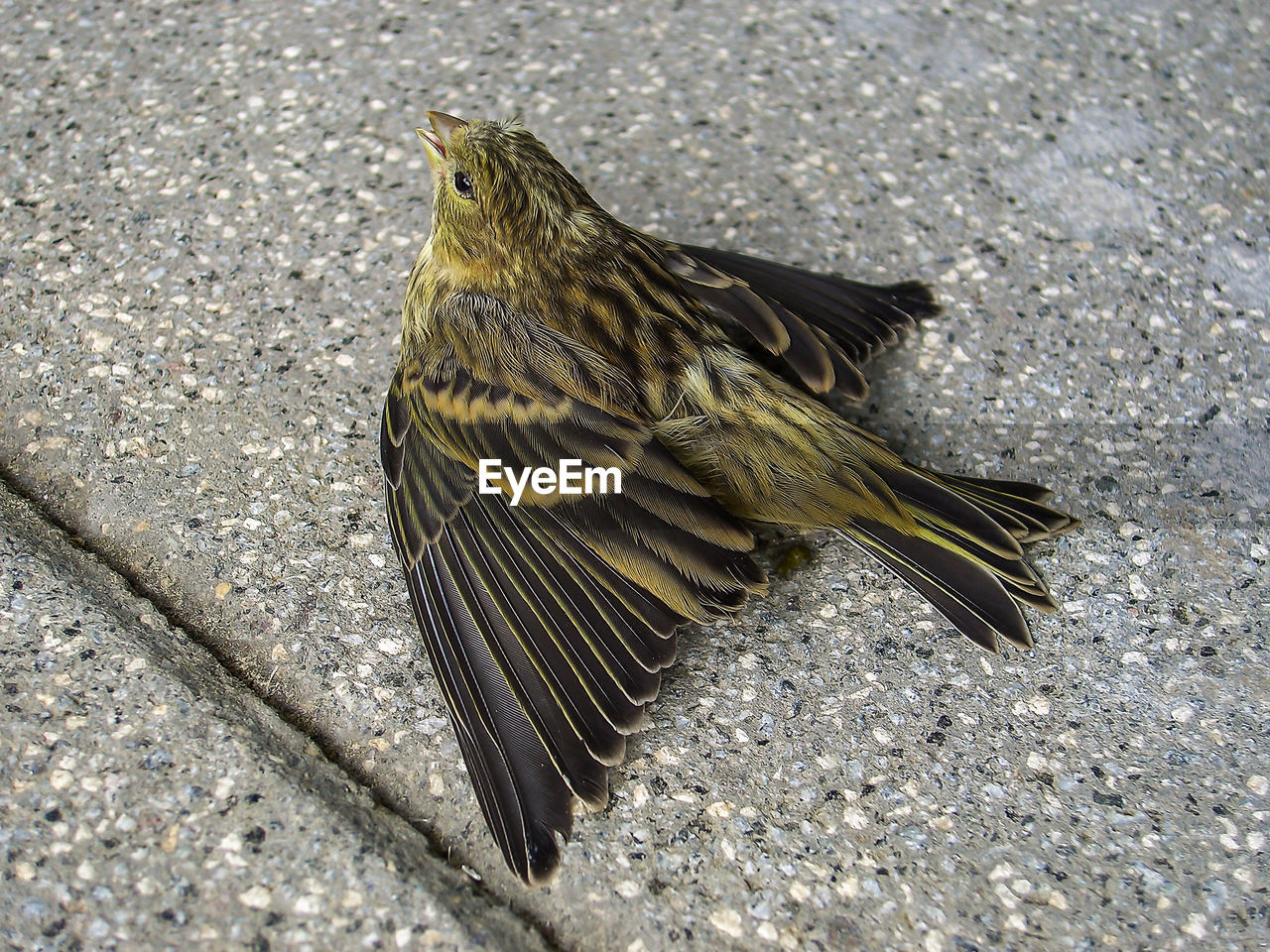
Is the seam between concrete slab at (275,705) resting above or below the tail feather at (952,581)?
below

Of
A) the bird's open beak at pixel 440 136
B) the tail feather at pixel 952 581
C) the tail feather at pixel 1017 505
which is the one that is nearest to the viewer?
the tail feather at pixel 952 581

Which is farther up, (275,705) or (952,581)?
(952,581)

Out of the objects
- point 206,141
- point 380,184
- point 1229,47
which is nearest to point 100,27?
point 206,141

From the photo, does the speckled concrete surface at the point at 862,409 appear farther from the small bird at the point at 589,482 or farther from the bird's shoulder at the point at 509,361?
the bird's shoulder at the point at 509,361

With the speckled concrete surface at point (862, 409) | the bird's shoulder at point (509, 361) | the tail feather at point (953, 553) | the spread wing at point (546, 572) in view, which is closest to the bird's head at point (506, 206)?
the bird's shoulder at point (509, 361)

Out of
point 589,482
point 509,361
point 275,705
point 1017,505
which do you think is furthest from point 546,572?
point 1017,505

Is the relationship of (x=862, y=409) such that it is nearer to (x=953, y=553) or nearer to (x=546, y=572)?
(x=953, y=553)

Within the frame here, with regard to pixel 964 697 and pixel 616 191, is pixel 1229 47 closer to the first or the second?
pixel 616 191

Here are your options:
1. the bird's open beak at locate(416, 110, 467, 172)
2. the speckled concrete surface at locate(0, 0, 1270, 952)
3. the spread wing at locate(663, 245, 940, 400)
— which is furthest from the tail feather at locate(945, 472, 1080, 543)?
the bird's open beak at locate(416, 110, 467, 172)
